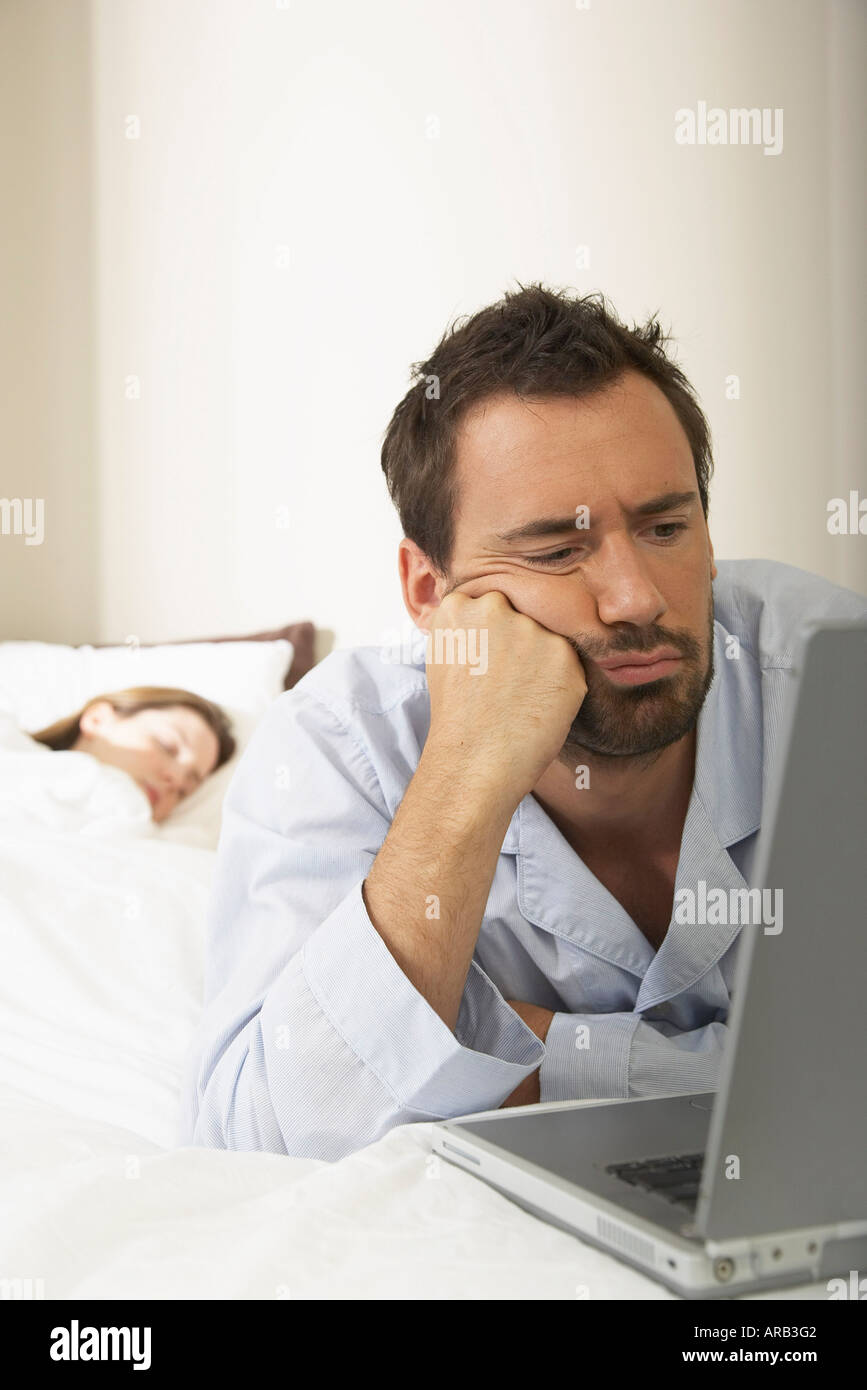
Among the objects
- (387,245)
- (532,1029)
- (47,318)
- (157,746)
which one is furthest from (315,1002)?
(47,318)

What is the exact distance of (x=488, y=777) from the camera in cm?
92

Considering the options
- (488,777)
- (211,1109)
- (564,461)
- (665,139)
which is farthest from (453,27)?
(211,1109)

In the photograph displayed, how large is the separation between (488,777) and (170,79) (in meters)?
1.88

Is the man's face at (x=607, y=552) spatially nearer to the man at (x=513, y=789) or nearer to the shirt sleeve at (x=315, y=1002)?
the man at (x=513, y=789)

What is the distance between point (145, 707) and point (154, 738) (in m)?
0.06

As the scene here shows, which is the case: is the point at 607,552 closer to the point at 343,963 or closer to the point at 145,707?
the point at 343,963

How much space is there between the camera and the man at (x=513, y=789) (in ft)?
2.77

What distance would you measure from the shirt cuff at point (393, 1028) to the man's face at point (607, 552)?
1.01ft

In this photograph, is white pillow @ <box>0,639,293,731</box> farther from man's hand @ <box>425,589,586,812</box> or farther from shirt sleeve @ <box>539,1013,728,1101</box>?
shirt sleeve @ <box>539,1013,728,1101</box>

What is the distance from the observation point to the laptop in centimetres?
41

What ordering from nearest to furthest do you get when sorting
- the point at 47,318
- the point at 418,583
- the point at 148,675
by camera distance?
the point at 418,583, the point at 148,675, the point at 47,318

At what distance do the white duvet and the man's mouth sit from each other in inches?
17.6

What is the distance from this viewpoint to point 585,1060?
2.94 ft
